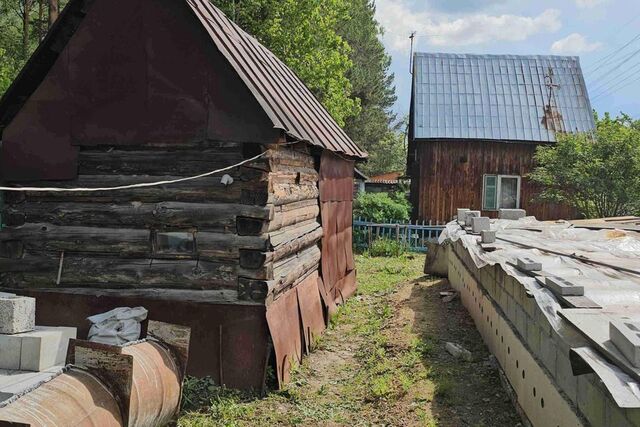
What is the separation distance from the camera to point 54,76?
751 cm

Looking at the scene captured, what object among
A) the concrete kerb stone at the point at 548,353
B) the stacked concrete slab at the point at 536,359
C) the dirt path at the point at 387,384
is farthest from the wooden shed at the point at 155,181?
the concrete kerb stone at the point at 548,353

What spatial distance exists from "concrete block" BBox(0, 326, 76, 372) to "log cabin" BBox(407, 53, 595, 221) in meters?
17.6

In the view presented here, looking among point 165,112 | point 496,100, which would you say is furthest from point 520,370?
point 496,100

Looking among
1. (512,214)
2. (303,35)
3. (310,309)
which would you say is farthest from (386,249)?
(310,309)

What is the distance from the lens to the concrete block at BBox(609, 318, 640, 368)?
10.1ft

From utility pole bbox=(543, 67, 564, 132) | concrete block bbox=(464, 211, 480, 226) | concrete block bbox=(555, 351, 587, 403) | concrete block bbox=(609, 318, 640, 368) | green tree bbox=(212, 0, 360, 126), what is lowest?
concrete block bbox=(555, 351, 587, 403)

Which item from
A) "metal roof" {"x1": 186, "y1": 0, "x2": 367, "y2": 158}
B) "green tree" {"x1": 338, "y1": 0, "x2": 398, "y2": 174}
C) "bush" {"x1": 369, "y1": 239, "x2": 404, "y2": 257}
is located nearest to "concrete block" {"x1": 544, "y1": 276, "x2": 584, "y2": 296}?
"metal roof" {"x1": 186, "y1": 0, "x2": 367, "y2": 158}

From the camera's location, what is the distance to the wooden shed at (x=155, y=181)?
22.9 ft

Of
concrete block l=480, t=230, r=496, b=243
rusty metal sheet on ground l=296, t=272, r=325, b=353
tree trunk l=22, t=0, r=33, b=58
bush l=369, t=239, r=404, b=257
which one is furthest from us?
tree trunk l=22, t=0, r=33, b=58

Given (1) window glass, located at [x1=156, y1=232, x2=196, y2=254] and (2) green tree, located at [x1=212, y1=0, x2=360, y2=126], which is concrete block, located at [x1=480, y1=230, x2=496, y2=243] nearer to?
(1) window glass, located at [x1=156, y1=232, x2=196, y2=254]

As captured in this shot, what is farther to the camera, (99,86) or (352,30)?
(352,30)

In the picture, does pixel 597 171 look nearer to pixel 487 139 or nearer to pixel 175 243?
pixel 487 139

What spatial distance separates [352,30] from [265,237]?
109ft

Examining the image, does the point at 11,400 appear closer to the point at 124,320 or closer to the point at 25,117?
the point at 124,320
